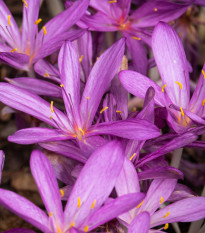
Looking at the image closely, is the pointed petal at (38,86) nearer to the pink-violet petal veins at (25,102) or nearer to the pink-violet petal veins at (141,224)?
the pink-violet petal veins at (25,102)

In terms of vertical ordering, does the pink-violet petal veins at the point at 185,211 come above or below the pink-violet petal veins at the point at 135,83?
below

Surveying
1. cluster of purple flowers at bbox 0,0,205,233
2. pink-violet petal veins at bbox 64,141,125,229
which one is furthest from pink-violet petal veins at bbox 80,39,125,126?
pink-violet petal veins at bbox 64,141,125,229

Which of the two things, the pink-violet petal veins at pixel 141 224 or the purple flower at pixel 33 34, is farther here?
the purple flower at pixel 33 34

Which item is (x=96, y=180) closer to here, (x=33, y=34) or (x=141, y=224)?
(x=141, y=224)

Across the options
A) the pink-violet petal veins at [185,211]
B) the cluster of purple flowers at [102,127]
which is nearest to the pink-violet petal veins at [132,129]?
the cluster of purple flowers at [102,127]

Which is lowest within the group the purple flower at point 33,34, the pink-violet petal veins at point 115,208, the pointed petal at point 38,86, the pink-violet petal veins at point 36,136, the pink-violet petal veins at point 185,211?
the pink-violet petal veins at point 185,211

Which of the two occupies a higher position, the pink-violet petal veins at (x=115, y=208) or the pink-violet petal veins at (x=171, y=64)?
the pink-violet petal veins at (x=171, y=64)

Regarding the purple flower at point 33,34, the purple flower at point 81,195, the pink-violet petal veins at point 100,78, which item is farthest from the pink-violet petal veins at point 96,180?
the purple flower at point 33,34

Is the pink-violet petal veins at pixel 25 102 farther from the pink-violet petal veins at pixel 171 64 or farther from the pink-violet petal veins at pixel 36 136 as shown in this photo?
the pink-violet petal veins at pixel 171 64
